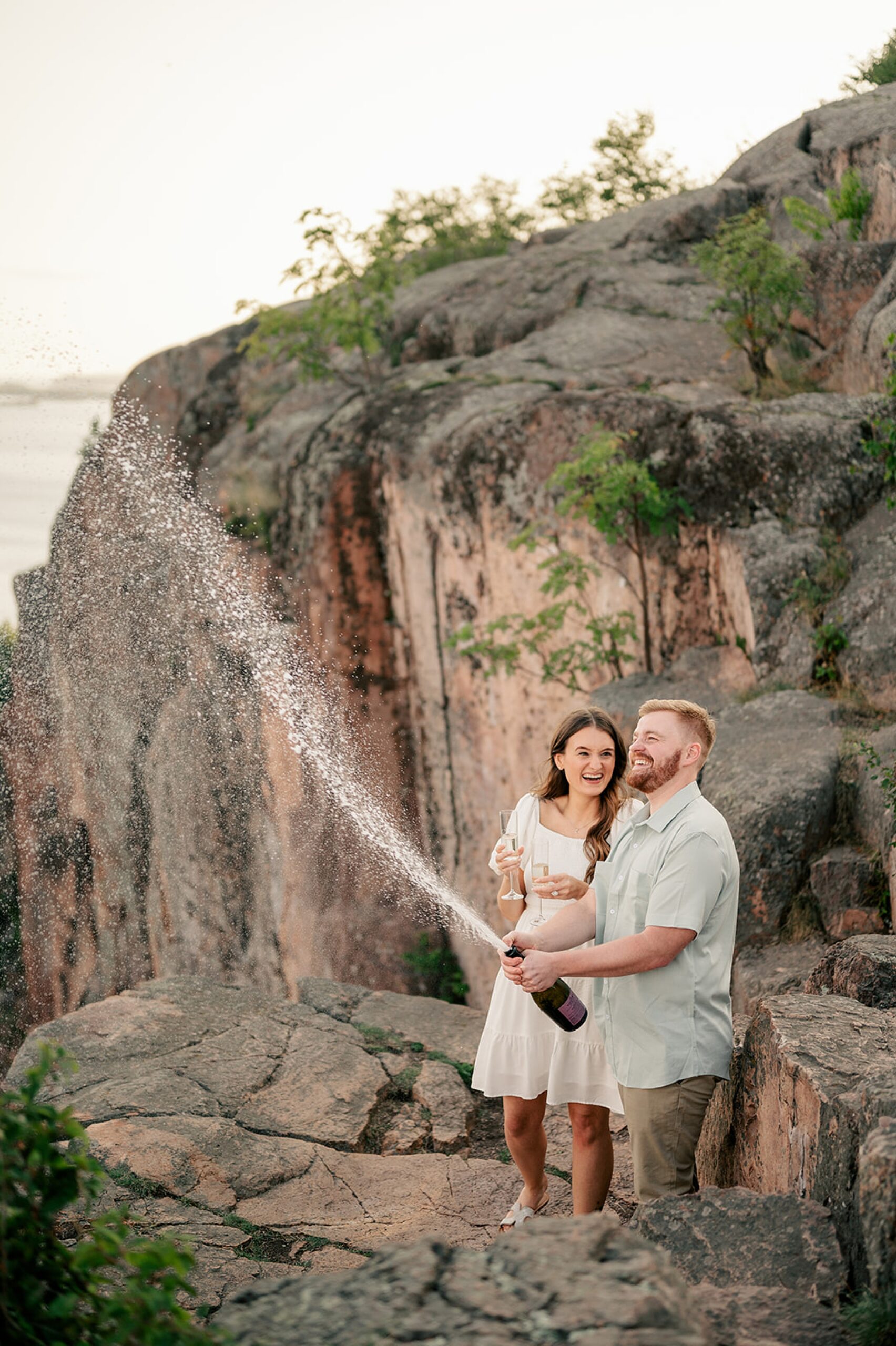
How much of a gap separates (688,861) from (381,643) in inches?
335

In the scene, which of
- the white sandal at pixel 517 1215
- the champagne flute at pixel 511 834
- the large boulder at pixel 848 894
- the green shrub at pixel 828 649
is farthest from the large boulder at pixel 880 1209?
the green shrub at pixel 828 649

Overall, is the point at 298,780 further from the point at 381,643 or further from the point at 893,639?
the point at 893,639

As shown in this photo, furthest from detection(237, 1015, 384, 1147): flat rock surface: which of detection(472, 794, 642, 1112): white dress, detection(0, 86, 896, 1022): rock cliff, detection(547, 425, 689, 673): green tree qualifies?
detection(547, 425, 689, 673): green tree

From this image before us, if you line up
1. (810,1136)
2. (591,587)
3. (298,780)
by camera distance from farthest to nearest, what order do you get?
(298,780)
(591,587)
(810,1136)

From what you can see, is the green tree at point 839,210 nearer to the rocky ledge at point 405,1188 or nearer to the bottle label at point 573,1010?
the rocky ledge at point 405,1188

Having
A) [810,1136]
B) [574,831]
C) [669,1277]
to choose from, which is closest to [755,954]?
[574,831]

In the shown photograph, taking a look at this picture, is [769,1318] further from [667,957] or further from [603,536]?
[603,536]

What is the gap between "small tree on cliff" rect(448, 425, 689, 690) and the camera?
790cm

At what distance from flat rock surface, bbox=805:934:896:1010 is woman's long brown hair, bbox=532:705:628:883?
2.92ft

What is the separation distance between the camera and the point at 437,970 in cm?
1099

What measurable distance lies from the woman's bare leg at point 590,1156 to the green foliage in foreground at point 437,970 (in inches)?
291

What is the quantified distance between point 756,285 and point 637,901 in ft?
24.5

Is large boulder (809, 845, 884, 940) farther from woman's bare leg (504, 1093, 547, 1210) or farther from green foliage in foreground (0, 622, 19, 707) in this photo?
green foliage in foreground (0, 622, 19, 707)

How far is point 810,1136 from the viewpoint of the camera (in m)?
2.79
